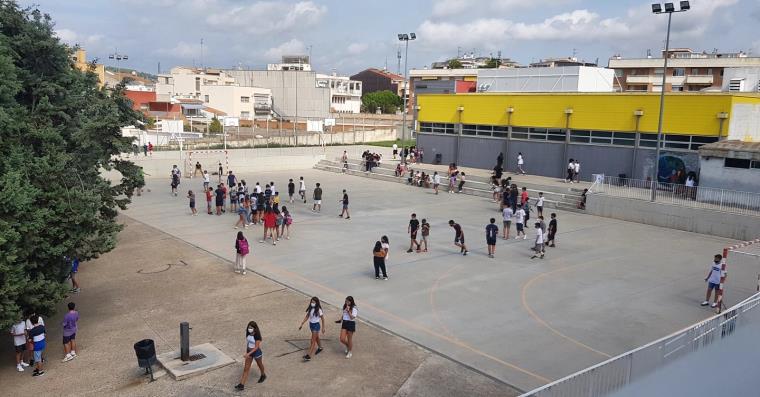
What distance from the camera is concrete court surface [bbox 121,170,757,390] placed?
1284cm

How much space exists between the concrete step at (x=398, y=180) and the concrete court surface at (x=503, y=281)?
2694mm

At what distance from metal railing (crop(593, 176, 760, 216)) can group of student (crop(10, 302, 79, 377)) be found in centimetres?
2370

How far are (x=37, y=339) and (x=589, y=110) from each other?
102 feet

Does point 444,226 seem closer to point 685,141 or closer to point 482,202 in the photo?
point 482,202

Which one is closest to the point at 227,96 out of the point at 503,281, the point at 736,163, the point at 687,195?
the point at 687,195

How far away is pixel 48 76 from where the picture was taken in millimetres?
15047

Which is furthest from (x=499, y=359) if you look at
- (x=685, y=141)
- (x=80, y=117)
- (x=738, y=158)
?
(x=685, y=141)

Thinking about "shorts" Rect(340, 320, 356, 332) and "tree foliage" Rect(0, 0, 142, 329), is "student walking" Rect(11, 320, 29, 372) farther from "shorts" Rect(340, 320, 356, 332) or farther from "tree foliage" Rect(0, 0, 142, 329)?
"shorts" Rect(340, 320, 356, 332)

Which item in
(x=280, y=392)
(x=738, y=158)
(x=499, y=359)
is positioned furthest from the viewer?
(x=738, y=158)

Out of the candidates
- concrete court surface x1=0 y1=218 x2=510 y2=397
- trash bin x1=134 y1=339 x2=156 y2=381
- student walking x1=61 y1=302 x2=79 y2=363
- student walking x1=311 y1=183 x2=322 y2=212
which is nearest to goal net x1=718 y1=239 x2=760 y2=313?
concrete court surface x1=0 y1=218 x2=510 y2=397

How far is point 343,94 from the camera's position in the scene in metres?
114

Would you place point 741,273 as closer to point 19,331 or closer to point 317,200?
point 317,200

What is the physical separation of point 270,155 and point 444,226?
25.5m

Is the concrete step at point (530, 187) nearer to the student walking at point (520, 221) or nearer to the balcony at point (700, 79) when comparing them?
the student walking at point (520, 221)
